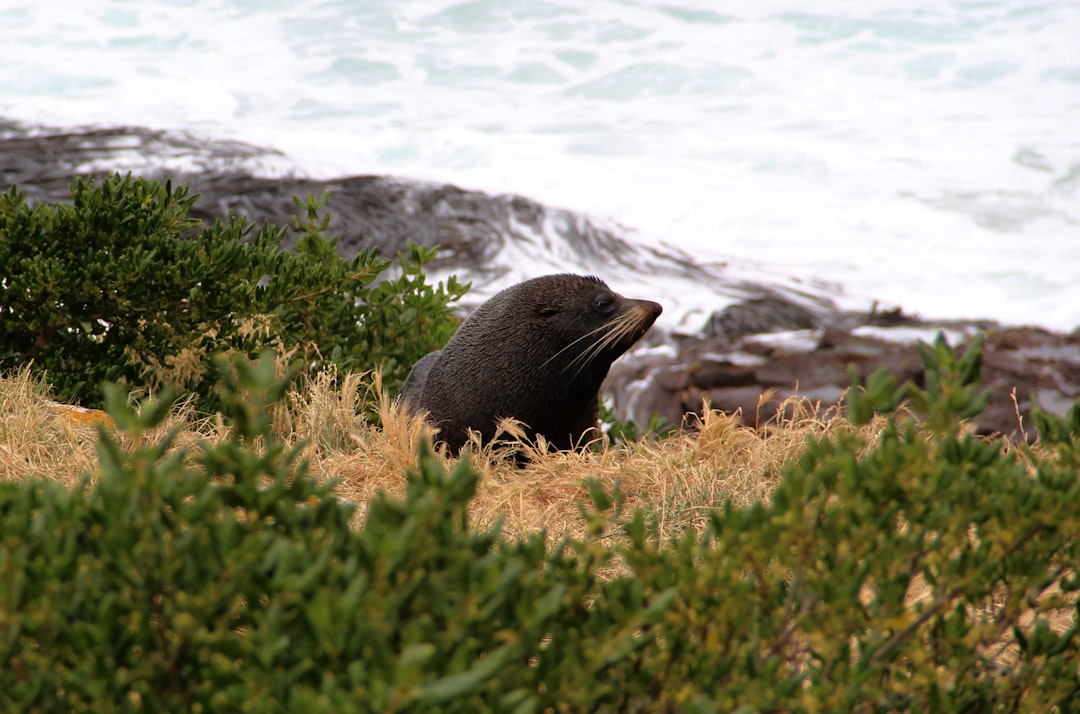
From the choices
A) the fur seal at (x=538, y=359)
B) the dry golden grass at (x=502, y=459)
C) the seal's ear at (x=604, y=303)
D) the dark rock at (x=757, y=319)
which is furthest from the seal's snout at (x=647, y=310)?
the dark rock at (x=757, y=319)

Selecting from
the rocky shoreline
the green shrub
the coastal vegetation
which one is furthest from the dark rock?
the coastal vegetation

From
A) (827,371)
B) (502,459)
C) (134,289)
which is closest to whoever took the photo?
(502,459)

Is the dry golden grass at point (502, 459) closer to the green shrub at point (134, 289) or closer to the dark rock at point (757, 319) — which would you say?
the green shrub at point (134, 289)

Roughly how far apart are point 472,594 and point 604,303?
371 cm

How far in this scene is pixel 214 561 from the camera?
1971 mm

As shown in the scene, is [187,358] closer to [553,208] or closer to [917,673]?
[917,673]

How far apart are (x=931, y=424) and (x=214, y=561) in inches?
55.7

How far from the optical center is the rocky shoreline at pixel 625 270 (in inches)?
324

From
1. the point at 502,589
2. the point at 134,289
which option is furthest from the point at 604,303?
the point at 502,589

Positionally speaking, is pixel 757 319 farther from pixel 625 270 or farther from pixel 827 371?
pixel 827 371

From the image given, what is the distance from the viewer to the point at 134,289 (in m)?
5.25

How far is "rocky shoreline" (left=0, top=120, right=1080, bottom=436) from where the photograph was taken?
8.23 m

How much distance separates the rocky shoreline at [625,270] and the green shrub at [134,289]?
357cm

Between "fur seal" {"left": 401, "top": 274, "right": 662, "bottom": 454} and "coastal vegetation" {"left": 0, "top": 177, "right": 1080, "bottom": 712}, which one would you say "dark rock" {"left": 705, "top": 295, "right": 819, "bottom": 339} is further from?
"coastal vegetation" {"left": 0, "top": 177, "right": 1080, "bottom": 712}
